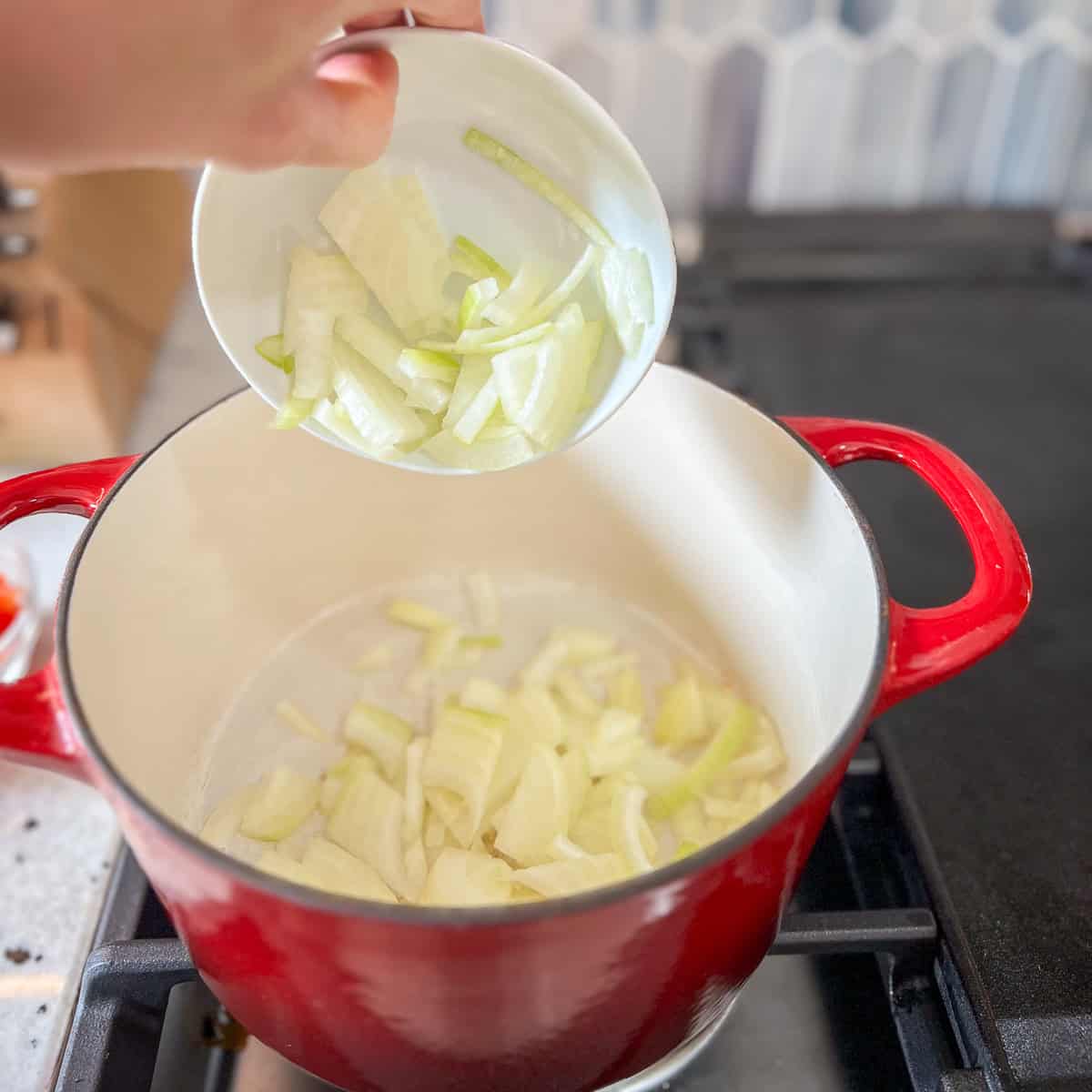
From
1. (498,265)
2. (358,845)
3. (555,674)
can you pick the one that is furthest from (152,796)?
(498,265)

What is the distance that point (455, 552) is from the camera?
0.83m

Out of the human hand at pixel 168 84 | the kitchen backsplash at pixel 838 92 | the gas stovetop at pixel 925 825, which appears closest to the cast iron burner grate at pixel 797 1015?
the gas stovetop at pixel 925 825

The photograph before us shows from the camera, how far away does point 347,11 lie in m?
0.41

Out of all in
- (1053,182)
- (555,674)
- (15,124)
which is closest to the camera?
(15,124)

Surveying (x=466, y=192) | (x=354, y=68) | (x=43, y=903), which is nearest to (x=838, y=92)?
(x=466, y=192)

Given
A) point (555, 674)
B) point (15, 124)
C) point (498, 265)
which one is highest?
point (15, 124)

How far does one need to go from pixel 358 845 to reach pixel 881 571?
0.35 metres

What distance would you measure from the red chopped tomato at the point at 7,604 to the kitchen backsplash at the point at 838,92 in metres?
0.76

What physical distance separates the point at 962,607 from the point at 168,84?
0.41 metres

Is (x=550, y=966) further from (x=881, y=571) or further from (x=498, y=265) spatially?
(x=498, y=265)

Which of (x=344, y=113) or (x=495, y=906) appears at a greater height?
(x=344, y=113)

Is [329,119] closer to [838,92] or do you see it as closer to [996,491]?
[996,491]

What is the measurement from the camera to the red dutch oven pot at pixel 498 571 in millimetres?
391

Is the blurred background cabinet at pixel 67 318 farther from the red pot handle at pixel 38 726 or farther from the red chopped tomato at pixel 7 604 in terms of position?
the red pot handle at pixel 38 726
